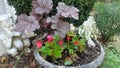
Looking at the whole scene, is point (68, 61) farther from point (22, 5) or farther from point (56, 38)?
point (22, 5)

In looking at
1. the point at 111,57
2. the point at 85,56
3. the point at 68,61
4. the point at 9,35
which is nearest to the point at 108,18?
the point at 111,57

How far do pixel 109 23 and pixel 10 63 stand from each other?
51.6 inches

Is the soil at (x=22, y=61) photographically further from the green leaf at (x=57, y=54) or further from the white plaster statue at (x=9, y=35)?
the green leaf at (x=57, y=54)

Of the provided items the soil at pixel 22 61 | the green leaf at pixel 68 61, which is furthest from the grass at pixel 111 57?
the soil at pixel 22 61

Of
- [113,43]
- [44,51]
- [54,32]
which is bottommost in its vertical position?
[113,43]

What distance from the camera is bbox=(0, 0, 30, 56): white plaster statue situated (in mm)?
2750

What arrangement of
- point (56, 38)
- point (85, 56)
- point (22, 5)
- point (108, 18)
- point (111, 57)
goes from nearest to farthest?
point (56, 38) → point (22, 5) → point (85, 56) → point (111, 57) → point (108, 18)

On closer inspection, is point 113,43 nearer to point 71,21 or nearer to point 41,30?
point 71,21

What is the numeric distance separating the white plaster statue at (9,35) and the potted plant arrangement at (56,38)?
31cm

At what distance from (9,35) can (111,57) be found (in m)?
1.22

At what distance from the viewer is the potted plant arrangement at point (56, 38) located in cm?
236

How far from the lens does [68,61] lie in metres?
2.46

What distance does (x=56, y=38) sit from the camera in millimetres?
2396

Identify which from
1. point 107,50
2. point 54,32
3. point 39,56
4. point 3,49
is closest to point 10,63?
point 3,49
